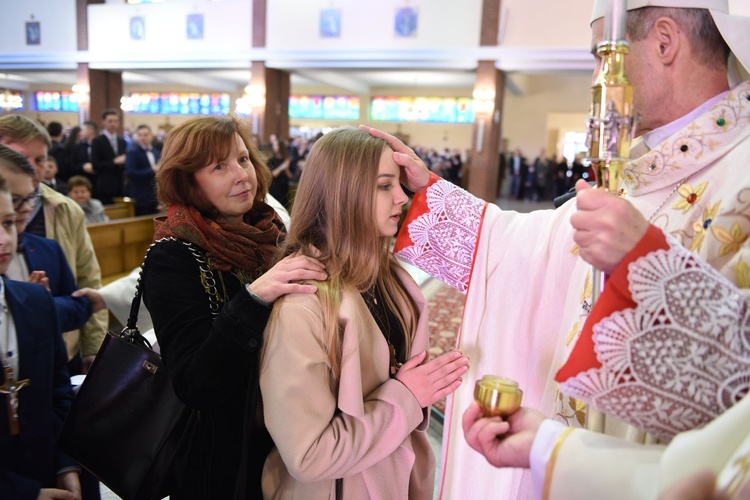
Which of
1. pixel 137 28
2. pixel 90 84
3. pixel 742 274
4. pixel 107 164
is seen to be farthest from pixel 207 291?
pixel 90 84

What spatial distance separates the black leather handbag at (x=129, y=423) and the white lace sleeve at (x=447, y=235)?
764 mm

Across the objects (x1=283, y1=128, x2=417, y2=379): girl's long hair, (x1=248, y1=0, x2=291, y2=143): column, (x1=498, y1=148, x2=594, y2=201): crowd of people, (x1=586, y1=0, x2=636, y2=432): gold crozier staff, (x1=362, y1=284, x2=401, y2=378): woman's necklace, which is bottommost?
(x1=498, y1=148, x2=594, y2=201): crowd of people

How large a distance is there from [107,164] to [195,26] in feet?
24.2

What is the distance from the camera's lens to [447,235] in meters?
1.61

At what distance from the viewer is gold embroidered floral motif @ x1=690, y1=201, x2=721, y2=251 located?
1.00 m

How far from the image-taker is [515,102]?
62.7 feet

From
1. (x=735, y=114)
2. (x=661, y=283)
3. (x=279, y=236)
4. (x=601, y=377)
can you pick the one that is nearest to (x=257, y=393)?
(x=279, y=236)

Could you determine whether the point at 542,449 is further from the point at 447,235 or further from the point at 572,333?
the point at 447,235

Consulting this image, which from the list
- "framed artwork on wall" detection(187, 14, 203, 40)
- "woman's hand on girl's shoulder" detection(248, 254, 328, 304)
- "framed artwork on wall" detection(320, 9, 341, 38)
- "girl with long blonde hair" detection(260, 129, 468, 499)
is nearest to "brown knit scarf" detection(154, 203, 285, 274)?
"girl with long blonde hair" detection(260, 129, 468, 499)

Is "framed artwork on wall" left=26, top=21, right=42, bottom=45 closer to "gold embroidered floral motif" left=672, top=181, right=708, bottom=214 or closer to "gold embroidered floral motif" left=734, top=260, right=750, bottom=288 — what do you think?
"gold embroidered floral motif" left=672, top=181, right=708, bottom=214

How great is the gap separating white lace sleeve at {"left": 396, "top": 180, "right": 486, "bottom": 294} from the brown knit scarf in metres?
0.41

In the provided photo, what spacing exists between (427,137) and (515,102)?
3317 mm

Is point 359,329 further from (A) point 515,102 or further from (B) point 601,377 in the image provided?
(A) point 515,102

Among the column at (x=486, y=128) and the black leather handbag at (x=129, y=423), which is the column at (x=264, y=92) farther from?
the black leather handbag at (x=129, y=423)
